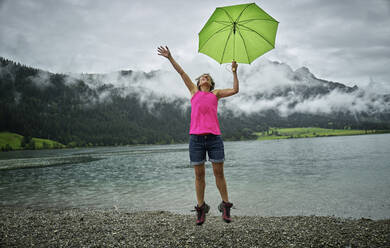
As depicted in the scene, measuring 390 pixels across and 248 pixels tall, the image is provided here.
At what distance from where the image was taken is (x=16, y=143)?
493 feet

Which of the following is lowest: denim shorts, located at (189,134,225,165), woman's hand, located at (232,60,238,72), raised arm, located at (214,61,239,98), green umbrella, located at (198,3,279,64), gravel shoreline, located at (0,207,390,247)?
gravel shoreline, located at (0,207,390,247)

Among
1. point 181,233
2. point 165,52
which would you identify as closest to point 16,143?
point 181,233

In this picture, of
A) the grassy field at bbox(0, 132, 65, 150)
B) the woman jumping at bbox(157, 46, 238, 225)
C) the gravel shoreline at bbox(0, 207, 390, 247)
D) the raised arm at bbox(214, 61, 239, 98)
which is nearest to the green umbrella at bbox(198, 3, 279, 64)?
the raised arm at bbox(214, 61, 239, 98)

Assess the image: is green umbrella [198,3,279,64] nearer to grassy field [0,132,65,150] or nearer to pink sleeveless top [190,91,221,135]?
pink sleeveless top [190,91,221,135]

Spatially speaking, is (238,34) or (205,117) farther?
(238,34)

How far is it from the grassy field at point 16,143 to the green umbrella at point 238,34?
16588 cm

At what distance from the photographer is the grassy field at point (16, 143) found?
14188cm

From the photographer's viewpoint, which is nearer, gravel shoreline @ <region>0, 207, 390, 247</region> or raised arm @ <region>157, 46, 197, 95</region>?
raised arm @ <region>157, 46, 197, 95</region>

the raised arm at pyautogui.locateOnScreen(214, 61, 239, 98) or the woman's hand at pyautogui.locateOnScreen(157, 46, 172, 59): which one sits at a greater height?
the woman's hand at pyautogui.locateOnScreen(157, 46, 172, 59)

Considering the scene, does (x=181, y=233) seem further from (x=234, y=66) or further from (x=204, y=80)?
(x=234, y=66)

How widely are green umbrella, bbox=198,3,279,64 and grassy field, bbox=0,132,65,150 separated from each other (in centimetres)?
16588

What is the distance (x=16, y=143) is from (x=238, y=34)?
585 ft

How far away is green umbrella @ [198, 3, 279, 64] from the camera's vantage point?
5797mm

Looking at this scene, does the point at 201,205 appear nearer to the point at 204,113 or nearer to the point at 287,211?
the point at 204,113
